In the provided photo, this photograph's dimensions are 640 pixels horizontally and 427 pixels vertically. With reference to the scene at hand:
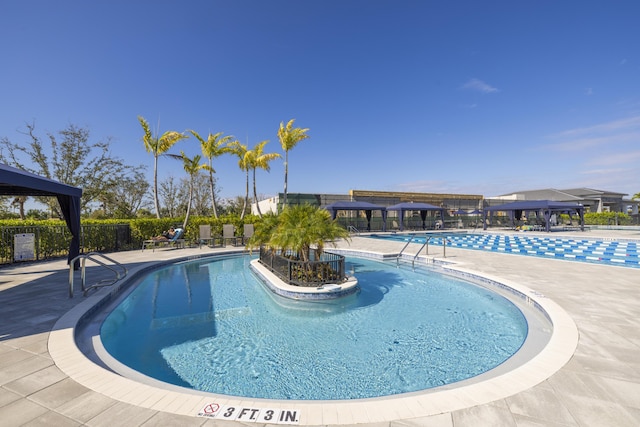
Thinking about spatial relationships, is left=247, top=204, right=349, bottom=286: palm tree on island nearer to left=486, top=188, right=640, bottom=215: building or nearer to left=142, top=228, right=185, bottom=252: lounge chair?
left=142, top=228, right=185, bottom=252: lounge chair

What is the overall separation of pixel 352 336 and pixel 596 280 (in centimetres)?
706

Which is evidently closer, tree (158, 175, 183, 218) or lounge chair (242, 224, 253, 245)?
lounge chair (242, 224, 253, 245)

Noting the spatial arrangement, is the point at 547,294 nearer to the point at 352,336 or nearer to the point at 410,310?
the point at 410,310

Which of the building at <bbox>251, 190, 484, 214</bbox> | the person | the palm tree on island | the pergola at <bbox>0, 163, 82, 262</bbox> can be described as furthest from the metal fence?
the building at <bbox>251, 190, 484, 214</bbox>

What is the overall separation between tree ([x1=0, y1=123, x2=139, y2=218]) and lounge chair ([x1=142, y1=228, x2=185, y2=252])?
37.3ft

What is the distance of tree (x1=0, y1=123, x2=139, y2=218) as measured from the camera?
19500 mm

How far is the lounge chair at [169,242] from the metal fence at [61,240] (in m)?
0.67

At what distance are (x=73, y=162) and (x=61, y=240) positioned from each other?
12.9 metres

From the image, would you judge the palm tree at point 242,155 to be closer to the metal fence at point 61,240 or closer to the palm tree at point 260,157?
the palm tree at point 260,157

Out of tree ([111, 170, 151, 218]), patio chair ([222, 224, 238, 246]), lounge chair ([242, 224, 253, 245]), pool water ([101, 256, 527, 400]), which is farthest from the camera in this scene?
tree ([111, 170, 151, 218])

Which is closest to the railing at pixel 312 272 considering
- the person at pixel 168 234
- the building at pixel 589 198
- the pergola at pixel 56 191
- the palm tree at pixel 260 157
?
the pergola at pixel 56 191

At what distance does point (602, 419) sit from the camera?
2.34 metres

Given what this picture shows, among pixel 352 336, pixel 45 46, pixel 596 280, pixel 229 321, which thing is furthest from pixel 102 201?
pixel 596 280

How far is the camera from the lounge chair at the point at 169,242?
1418cm
